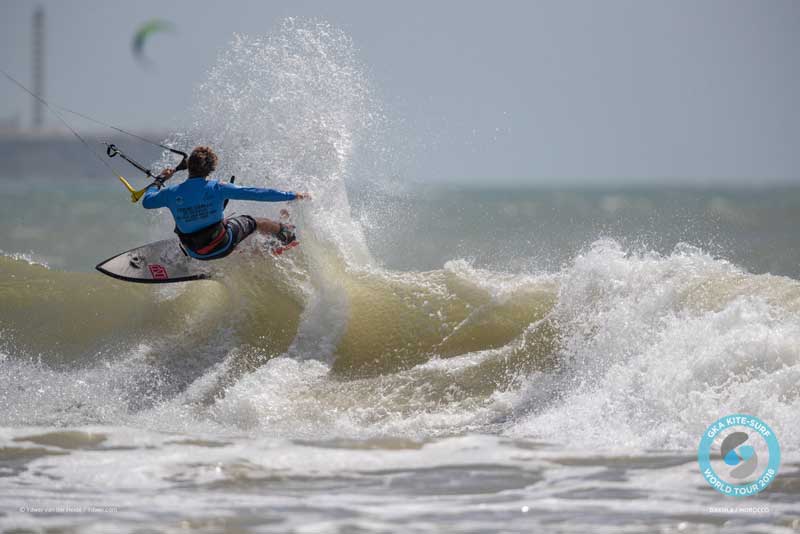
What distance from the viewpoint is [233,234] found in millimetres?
8836

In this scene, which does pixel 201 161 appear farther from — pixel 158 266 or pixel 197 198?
pixel 158 266

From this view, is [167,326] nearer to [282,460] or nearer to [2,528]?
[282,460]

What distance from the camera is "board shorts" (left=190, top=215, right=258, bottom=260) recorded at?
8.82m

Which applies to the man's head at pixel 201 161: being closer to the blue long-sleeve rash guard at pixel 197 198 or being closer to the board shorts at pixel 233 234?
the blue long-sleeve rash guard at pixel 197 198

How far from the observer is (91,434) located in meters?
7.37

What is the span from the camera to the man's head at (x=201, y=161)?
8312 millimetres

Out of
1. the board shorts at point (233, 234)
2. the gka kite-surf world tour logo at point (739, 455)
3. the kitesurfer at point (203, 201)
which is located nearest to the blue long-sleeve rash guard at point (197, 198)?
the kitesurfer at point (203, 201)

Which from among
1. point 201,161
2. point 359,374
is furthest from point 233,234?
point 359,374

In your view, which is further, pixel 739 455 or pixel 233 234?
pixel 233 234

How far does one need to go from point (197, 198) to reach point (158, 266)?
1429 millimetres

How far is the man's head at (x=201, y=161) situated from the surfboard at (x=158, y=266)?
1374 millimetres

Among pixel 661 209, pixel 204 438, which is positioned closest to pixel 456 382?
pixel 204 438

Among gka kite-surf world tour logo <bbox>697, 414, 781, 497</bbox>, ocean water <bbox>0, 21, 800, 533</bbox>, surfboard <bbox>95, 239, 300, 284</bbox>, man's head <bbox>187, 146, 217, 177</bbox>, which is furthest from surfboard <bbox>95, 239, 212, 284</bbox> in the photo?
gka kite-surf world tour logo <bbox>697, 414, 781, 497</bbox>

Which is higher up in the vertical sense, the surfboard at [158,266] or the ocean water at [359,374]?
the surfboard at [158,266]
